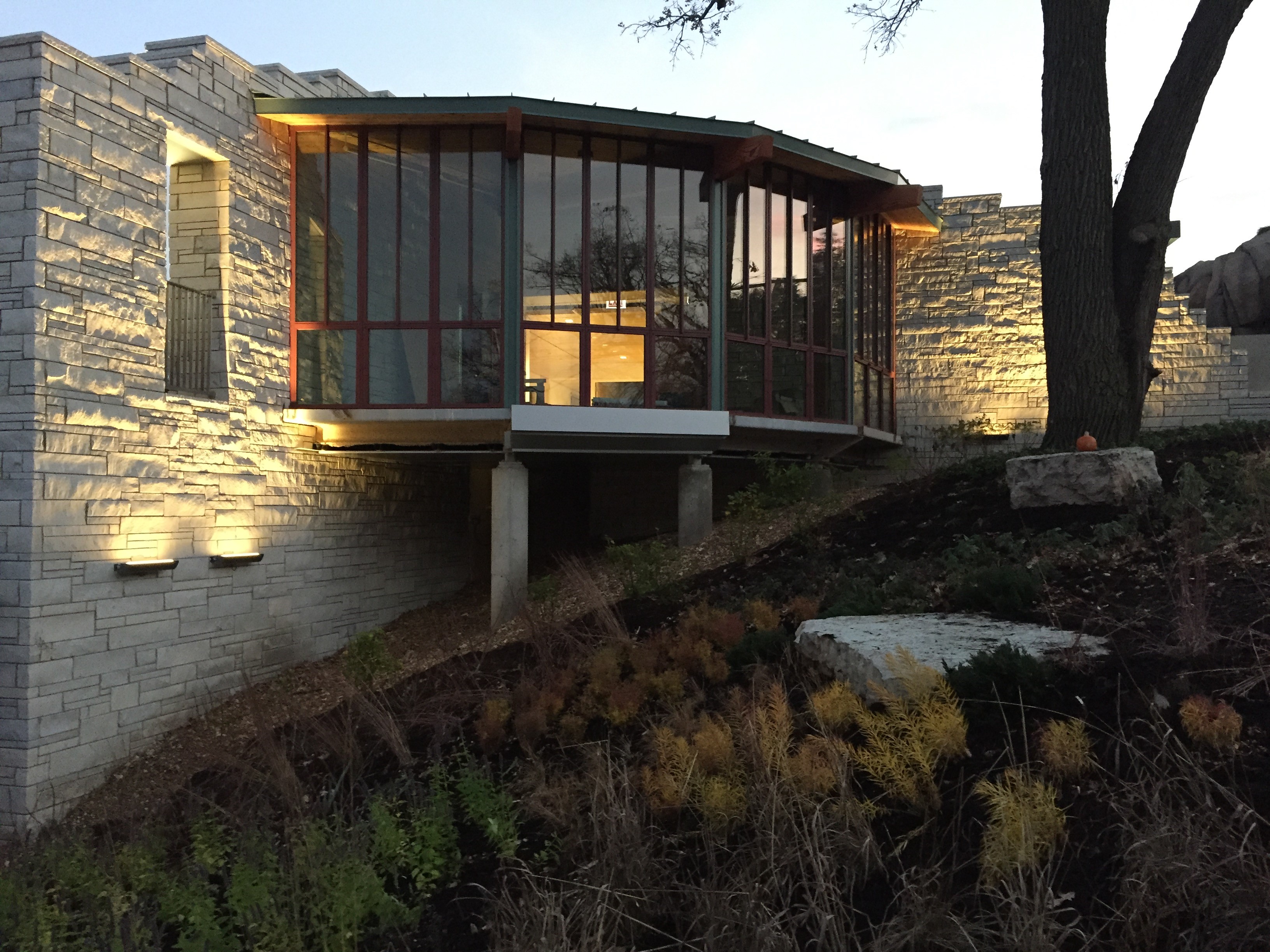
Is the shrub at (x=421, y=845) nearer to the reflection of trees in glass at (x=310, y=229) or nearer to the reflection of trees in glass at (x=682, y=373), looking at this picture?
the reflection of trees in glass at (x=682, y=373)

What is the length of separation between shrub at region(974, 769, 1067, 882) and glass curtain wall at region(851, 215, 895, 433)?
910cm

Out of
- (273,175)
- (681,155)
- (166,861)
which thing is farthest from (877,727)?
(273,175)

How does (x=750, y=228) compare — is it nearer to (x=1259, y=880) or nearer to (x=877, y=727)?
(x=877, y=727)

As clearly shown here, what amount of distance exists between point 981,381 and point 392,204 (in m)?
8.28

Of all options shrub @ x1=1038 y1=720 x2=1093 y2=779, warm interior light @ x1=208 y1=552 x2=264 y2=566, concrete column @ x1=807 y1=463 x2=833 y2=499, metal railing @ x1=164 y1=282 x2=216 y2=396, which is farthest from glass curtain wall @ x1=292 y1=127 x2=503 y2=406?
shrub @ x1=1038 y1=720 x2=1093 y2=779

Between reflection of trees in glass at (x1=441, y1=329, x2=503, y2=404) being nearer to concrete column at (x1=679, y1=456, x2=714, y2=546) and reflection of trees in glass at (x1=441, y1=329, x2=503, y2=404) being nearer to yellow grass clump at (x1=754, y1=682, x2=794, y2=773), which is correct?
concrete column at (x1=679, y1=456, x2=714, y2=546)

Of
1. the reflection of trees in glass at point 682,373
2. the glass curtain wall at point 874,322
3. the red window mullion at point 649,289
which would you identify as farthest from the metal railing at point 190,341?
the glass curtain wall at point 874,322

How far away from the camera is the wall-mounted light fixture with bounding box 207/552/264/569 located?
851cm

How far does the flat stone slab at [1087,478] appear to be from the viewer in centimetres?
680

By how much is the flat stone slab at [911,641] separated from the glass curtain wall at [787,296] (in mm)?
5510

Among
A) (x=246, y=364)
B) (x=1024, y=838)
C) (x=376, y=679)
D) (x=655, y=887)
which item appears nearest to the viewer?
(x=1024, y=838)

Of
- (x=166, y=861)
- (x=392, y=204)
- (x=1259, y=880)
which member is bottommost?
(x=166, y=861)

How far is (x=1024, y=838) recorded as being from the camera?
2.82 m

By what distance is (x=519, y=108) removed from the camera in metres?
9.05
